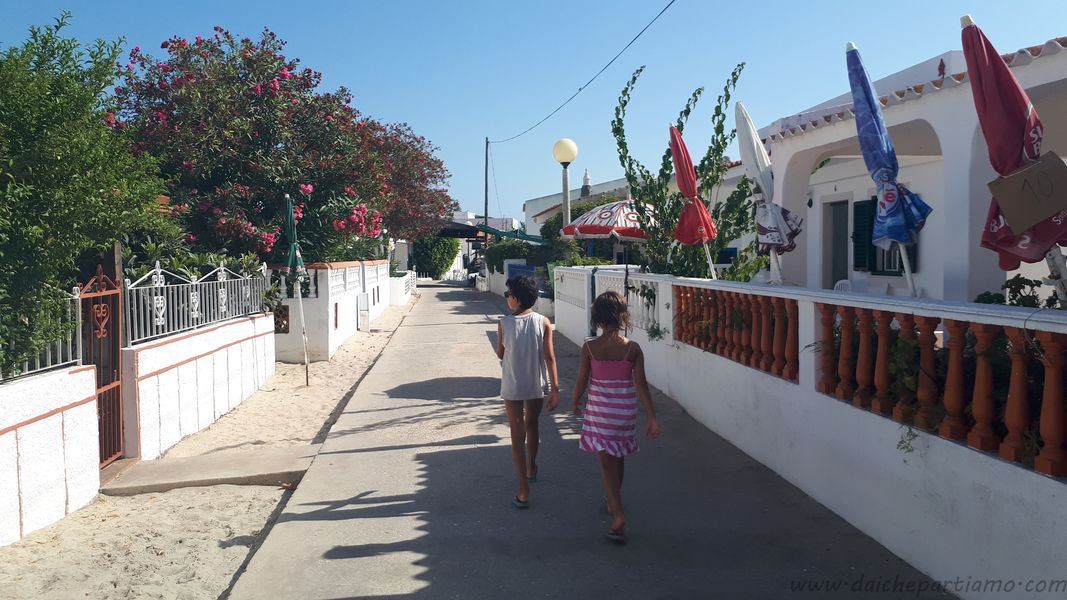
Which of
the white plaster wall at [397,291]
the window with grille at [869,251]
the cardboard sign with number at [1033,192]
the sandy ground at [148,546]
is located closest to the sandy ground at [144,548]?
the sandy ground at [148,546]

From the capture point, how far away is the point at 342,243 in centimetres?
1594

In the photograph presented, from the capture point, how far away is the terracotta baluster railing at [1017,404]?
10.8 feet

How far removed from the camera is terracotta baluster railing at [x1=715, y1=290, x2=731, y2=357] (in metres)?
6.73

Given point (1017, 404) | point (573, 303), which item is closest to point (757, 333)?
point (1017, 404)

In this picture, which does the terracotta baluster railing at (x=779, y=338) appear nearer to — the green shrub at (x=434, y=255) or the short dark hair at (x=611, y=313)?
the short dark hair at (x=611, y=313)

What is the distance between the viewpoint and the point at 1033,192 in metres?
3.85

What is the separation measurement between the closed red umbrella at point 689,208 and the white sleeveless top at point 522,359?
3.46 metres

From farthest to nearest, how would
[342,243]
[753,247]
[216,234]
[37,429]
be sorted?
[342,243]
[216,234]
[753,247]
[37,429]

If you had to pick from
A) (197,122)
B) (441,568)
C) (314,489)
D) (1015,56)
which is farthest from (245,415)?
(1015,56)

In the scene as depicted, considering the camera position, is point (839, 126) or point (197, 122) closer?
point (839, 126)

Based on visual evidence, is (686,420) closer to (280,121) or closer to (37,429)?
(37,429)

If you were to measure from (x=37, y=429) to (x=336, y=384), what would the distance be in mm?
6555

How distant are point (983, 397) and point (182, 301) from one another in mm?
7395

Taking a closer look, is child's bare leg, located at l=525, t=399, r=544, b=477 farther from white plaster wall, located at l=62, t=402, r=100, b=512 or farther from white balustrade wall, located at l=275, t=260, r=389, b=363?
white balustrade wall, located at l=275, t=260, r=389, b=363
